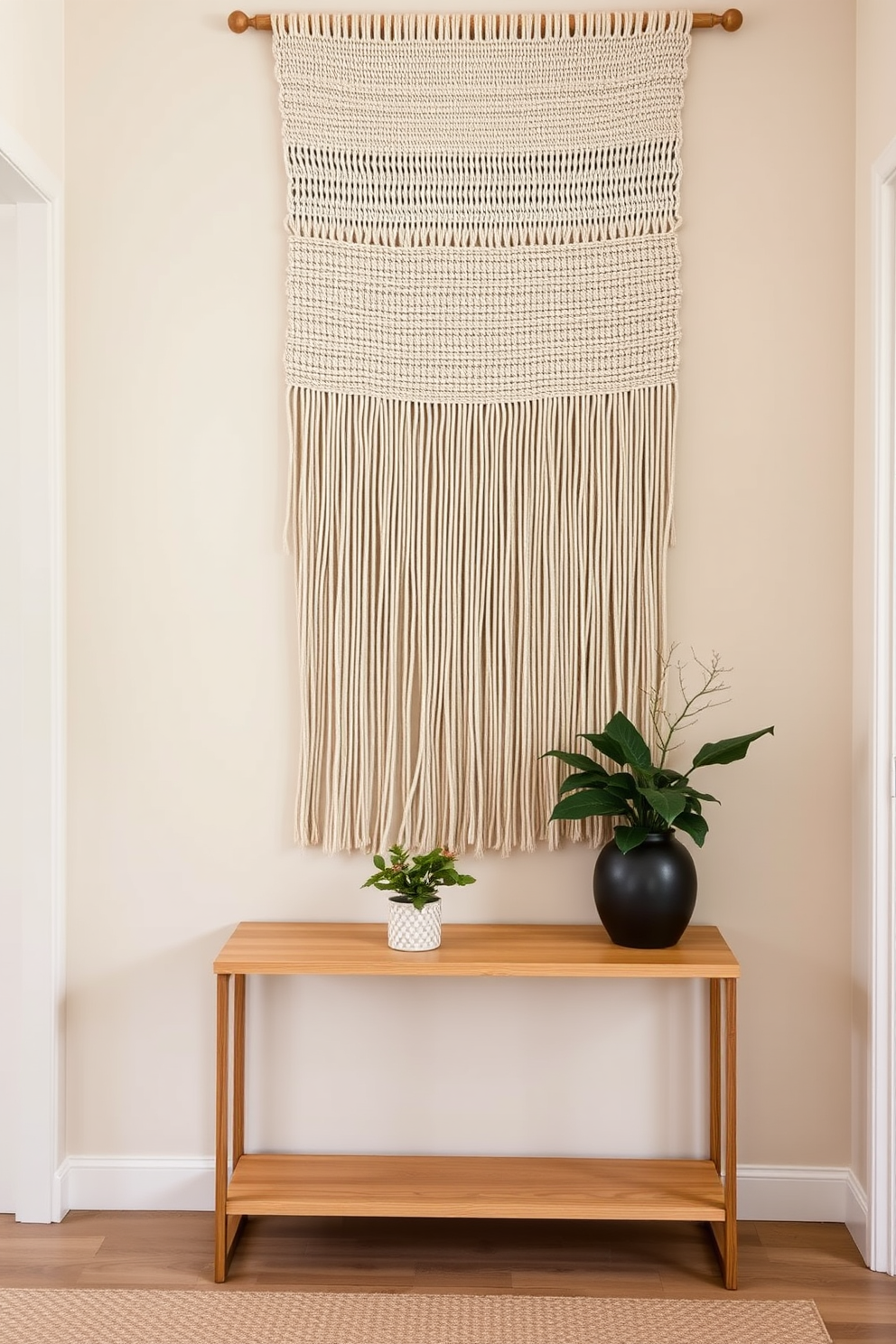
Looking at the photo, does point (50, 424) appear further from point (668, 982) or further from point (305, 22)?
point (668, 982)

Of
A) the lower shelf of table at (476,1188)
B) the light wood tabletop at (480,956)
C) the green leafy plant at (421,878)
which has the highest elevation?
the green leafy plant at (421,878)

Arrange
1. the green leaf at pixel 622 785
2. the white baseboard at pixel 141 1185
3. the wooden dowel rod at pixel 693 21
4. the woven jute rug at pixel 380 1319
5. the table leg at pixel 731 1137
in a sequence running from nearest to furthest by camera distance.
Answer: the woven jute rug at pixel 380 1319 → the table leg at pixel 731 1137 → the green leaf at pixel 622 785 → the wooden dowel rod at pixel 693 21 → the white baseboard at pixel 141 1185

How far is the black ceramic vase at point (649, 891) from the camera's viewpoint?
2.15 metres

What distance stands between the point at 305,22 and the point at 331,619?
1.30 meters

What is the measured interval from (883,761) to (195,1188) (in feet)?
5.83

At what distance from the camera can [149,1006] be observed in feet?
8.04

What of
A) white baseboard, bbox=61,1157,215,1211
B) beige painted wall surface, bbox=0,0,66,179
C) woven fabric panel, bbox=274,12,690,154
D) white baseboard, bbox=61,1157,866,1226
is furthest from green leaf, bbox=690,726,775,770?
beige painted wall surface, bbox=0,0,66,179

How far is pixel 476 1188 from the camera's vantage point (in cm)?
221

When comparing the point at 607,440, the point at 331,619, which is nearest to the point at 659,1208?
the point at 331,619

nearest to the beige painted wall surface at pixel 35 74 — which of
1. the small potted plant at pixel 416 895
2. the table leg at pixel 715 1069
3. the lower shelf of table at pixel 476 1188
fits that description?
the small potted plant at pixel 416 895

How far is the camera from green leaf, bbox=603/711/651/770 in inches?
85.7

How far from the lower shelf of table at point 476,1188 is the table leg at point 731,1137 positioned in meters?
0.03

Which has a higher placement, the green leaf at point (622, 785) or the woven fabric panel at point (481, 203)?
the woven fabric panel at point (481, 203)

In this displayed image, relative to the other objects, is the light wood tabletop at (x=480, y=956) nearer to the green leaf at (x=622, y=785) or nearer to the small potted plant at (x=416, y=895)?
the small potted plant at (x=416, y=895)
